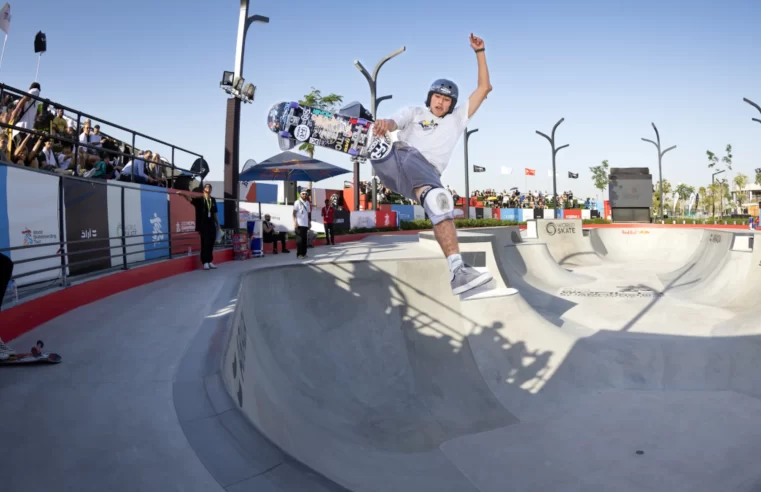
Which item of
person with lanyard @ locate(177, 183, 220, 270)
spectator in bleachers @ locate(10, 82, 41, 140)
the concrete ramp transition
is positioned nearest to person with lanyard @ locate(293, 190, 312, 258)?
person with lanyard @ locate(177, 183, 220, 270)

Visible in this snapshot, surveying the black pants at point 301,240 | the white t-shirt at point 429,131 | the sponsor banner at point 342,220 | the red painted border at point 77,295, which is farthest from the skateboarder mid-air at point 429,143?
the sponsor banner at point 342,220

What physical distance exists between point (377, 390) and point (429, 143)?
214 inches

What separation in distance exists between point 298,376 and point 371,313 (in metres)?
2.90

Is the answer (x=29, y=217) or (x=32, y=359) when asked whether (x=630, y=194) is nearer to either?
(x=29, y=217)

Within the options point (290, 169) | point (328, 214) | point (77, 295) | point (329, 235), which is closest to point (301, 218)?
point (290, 169)

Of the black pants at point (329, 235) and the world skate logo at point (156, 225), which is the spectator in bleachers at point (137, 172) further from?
the black pants at point (329, 235)

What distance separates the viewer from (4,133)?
24.3ft

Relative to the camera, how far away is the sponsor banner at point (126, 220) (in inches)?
364

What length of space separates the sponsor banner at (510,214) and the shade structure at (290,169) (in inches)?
1093

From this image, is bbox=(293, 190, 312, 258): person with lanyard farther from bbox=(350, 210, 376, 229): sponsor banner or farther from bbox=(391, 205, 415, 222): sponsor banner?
bbox=(391, 205, 415, 222): sponsor banner

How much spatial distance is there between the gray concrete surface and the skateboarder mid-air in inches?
41.3

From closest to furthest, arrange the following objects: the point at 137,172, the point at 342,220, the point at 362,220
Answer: the point at 137,172, the point at 342,220, the point at 362,220

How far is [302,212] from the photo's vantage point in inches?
540

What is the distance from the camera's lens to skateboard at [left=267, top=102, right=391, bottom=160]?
4.21m
